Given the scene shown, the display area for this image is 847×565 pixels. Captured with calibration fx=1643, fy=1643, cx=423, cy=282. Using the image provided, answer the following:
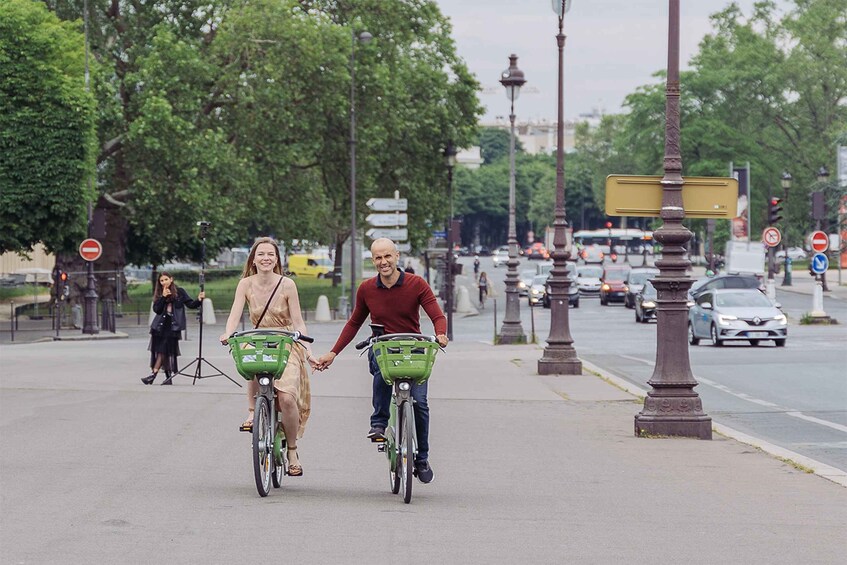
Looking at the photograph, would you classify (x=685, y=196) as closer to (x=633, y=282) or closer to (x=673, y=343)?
(x=673, y=343)

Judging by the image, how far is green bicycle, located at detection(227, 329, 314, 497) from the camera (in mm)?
10297

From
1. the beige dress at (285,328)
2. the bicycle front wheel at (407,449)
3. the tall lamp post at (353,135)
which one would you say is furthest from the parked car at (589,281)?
the bicycle front wheel at (407,449)

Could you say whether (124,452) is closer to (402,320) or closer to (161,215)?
(402,320)

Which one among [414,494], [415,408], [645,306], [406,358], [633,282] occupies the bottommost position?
[414,494]

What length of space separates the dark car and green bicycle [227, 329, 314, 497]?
57.5m

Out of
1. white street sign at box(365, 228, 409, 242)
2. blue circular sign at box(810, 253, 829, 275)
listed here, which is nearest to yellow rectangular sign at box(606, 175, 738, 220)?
white street sign at box(365, 228, 409, 242)

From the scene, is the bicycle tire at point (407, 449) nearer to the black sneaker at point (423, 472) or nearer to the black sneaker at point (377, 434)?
the black sneaker at point (423, 472)

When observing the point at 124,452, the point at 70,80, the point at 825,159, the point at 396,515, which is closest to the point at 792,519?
the point at 396,515

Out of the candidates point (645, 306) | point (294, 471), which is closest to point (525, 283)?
point (645, 306)

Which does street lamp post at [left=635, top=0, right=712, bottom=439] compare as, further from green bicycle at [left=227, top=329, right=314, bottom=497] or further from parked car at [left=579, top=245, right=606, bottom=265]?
parked car at [left=579, top=245, right=606, bottom=265]

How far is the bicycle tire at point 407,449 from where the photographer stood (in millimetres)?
10133

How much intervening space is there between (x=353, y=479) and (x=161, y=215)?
4270 centimetres

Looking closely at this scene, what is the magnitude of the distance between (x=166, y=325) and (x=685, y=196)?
10.5 meters

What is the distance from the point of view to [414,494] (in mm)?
10883
